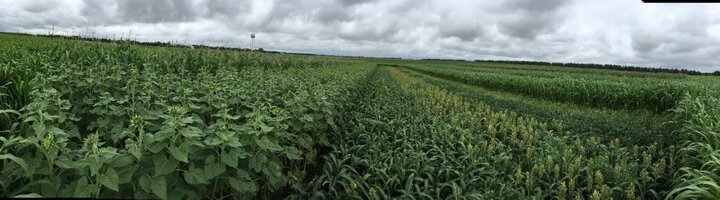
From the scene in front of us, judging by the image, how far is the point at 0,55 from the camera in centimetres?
753

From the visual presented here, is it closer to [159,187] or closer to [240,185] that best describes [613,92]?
[240,185]

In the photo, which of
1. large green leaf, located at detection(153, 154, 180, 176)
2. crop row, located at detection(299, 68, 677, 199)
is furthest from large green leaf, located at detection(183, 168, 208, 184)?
crop row, located at detection(299, 68, 677, 199)

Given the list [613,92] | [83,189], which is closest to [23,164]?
[83,189]

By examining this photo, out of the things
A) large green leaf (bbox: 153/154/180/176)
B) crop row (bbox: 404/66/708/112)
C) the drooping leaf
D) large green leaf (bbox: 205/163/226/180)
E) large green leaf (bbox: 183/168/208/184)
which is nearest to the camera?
large green leaf (bbox: 153/154/180/176)

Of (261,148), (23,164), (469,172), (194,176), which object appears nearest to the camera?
(23,164)

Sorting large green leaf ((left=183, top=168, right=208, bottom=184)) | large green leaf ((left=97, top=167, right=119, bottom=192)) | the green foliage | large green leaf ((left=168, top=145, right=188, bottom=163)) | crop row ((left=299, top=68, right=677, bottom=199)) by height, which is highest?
large green leaf ((left=168, top=145, right=188, bottom=163))

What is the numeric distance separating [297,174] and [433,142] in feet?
7.98

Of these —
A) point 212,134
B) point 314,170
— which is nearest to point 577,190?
point 314,170

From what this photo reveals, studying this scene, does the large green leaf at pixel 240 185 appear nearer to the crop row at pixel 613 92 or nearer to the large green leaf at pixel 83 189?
the large green leaf at pixel 83 189

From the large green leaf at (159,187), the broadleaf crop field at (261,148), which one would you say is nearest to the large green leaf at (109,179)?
the broadleaf crop field at (261,148)

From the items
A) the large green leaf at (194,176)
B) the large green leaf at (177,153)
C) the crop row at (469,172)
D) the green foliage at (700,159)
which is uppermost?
the large green leaf at (177,153)

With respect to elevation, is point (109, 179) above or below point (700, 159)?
above

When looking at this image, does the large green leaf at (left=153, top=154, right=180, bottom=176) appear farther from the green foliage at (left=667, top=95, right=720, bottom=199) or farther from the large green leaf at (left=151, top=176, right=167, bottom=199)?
the green foliage at (left=667, top=95, right=720, bottom=199)

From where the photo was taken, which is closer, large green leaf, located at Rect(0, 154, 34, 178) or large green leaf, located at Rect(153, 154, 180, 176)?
large green leaf, located at Rect(0, 154, 34, 178)
